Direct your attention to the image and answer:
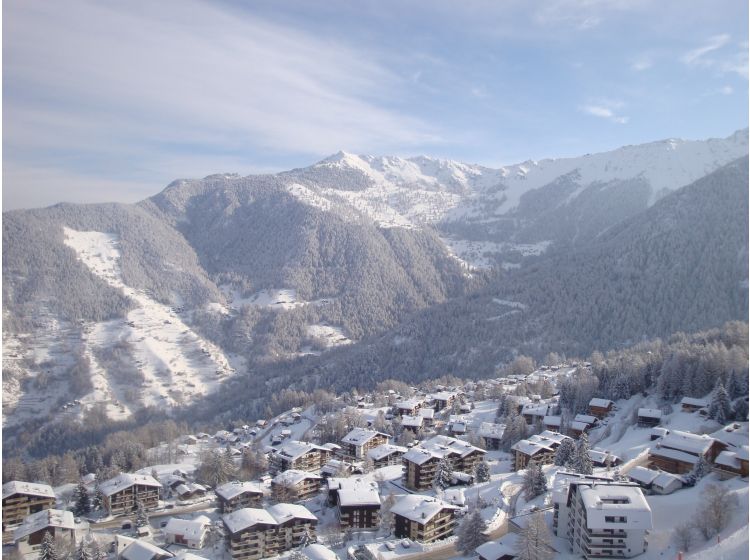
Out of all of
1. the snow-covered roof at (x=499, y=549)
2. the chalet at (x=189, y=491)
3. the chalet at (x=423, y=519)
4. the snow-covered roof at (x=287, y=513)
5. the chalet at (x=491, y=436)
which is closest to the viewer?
the snow-covered roof at (x=499, y=549)

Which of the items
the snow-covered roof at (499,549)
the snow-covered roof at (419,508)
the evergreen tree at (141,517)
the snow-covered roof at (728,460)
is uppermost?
the snow-covered roof at (728,460)

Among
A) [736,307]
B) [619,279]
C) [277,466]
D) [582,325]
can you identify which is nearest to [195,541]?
[277,466]

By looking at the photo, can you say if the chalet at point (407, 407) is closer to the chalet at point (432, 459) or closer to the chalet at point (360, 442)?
the chalet at point (360, 442)

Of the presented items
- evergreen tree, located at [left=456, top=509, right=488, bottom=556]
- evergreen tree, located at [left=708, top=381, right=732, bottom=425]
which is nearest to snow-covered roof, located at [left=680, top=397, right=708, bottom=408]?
evergreen tree, located at [left=708, top=381, right=732, bottom=425]

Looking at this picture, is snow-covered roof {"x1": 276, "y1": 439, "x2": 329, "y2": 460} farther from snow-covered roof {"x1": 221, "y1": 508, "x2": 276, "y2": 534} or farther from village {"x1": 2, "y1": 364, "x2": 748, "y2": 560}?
snow-covered roof {"x1": 221, "y1": 508, "x2": 276, "y2": 534}

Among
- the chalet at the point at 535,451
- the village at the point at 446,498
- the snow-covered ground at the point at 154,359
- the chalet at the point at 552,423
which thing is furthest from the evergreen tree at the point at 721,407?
the snow-covered ground at the point at 154,359

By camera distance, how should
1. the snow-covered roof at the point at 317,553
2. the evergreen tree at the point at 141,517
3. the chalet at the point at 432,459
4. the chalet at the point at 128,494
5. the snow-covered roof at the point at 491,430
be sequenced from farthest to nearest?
the snow-covered roof at the point at 491,430 → the chalet at the point at 128,494 → the chalet at the point at 432,459 → the evergreen tree at the point at 141,517 → the snow-covered roof at the point at 317,553
